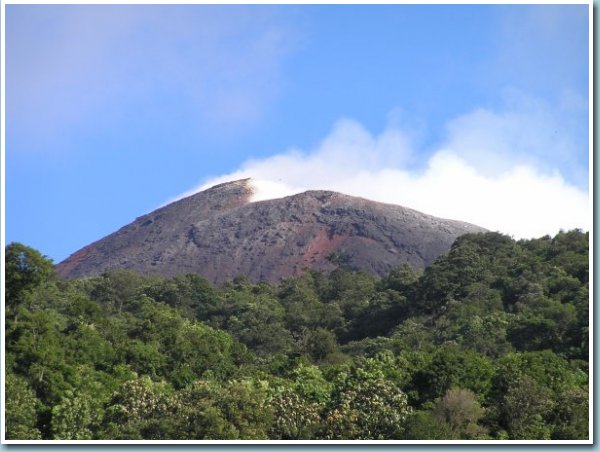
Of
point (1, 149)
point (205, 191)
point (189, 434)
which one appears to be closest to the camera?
point (1, 149)

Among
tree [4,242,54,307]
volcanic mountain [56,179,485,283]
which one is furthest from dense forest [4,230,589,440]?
volcanic mountain [56,179,485,283]

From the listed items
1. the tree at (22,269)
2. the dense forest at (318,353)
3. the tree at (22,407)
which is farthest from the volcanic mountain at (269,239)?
the tree at (22,407)

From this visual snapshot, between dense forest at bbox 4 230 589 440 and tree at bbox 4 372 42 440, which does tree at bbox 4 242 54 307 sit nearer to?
dense forest at bbox 4 230 589 440

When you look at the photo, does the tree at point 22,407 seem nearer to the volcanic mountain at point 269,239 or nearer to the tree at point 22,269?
the tree at point 22,269

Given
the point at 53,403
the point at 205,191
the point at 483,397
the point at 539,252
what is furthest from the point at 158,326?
the point at 205,191

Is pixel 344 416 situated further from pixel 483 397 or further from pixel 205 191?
pixel 205 191

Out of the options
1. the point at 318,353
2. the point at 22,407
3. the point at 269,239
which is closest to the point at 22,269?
the point at 22,407

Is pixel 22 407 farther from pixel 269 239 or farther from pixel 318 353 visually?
pixel 269 239
